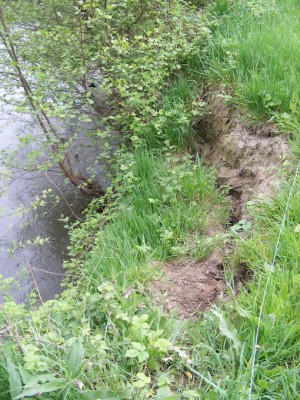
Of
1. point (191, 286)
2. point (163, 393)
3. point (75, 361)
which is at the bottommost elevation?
point (191, 286)

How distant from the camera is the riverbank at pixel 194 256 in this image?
1.64 m

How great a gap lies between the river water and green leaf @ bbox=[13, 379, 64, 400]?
2.59m

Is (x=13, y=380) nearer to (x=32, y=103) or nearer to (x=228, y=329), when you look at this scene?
(x=228, y=329)

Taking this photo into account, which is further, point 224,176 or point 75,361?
point 224,176

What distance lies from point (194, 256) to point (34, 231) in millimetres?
2721

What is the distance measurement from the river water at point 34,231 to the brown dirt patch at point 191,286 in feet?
6.17

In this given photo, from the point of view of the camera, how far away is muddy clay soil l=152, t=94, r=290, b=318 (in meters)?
2.41

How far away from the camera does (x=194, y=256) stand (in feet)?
8.92

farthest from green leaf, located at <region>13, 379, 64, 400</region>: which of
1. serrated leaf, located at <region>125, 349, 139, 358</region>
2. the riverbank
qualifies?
serrated leaf, located at <region>125, 349, 139, 358</region>

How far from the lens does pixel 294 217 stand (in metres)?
2.35

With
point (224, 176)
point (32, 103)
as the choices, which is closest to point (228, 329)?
point (224, 176)

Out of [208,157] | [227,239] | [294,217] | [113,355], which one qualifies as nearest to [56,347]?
[113,355]

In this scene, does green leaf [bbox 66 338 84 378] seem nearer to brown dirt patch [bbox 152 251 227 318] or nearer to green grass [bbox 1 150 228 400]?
green grass [bbox 1 150 228 400]

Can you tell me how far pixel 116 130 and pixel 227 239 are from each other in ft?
6.69
